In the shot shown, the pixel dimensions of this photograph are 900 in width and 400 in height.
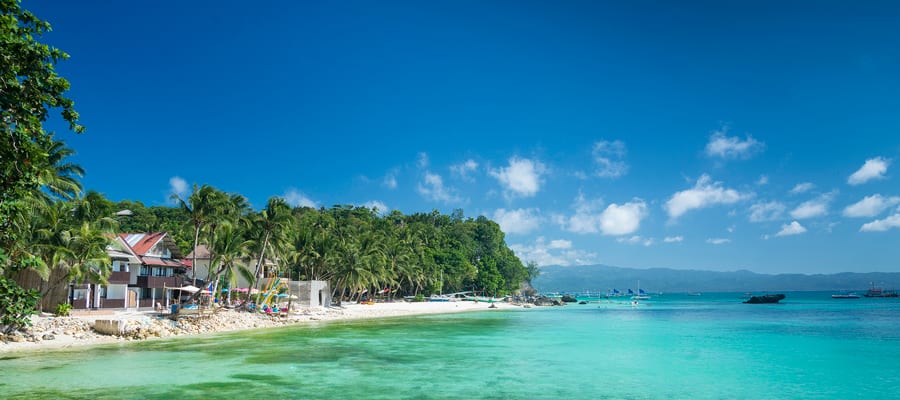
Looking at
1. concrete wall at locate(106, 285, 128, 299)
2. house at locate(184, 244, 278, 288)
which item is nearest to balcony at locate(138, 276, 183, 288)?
concrete wall at locate(106, 285, 128, 299)

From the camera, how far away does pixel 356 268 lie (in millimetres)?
59125

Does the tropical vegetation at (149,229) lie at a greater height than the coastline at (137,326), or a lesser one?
greater

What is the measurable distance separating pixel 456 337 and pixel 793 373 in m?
18.0

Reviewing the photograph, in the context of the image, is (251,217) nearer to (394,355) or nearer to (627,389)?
(394,355)

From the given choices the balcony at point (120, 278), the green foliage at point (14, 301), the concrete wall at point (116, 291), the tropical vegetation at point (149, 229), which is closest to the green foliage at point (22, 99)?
the tropical vegetation at point (149, 229)

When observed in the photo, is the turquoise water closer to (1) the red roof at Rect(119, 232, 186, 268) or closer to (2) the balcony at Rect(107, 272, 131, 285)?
(2) the balcony at Rect(107, 272, 131, 285)

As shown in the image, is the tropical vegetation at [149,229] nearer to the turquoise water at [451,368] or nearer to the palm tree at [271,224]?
the palm tree at [271,224]

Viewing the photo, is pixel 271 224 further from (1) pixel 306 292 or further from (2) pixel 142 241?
(1) pixel 306 292

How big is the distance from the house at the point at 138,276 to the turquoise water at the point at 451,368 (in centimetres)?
1014

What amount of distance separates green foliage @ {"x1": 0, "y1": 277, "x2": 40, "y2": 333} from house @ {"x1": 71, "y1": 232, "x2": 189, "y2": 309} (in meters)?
10.8

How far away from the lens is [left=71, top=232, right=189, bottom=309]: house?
36281mm

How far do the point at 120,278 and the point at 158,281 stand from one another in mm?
3916

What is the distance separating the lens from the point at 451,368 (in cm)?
2170

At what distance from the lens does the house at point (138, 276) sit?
36.3 meters
